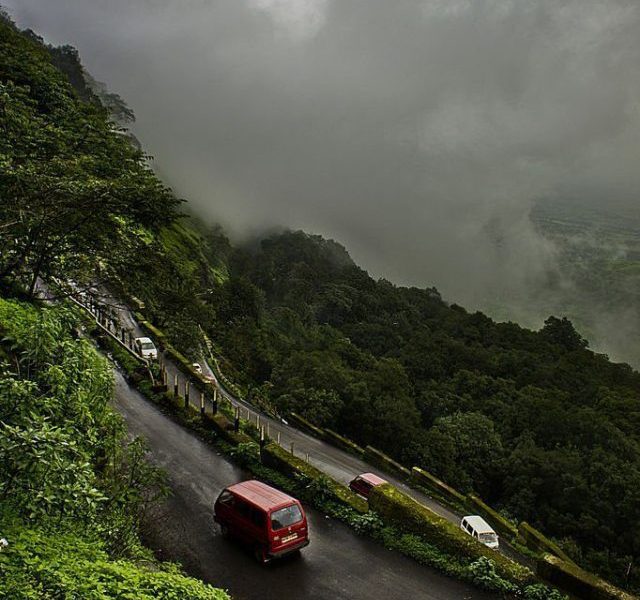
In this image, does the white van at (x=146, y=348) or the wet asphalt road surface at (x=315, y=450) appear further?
the white van at (x=146, y=348)

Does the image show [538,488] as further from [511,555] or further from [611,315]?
[611,315]

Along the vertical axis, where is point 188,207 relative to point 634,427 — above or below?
above

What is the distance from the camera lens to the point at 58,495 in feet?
18.6

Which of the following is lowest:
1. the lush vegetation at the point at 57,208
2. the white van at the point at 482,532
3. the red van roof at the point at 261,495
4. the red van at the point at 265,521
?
the white van at the point at 482,532

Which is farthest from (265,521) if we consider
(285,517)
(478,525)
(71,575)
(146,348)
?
(146,348)

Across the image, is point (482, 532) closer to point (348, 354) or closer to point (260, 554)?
point (260, 554)

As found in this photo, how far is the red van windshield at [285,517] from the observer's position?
11.2 meters

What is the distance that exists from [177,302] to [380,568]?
31.0ft

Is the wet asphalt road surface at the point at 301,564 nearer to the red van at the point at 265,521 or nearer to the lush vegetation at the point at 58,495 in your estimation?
the red van at the point at 265,521

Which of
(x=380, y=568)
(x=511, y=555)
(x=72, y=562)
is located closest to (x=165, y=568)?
(x=72, y=562)

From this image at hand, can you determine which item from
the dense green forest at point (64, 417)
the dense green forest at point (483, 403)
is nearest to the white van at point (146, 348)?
the dense green forest at point (483, 403)

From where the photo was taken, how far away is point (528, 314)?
174125 mm

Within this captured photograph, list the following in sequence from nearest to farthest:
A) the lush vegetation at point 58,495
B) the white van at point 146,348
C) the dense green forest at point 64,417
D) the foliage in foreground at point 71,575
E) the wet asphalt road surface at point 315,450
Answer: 1. the foliage in foreground at point 71,575
2. the lush vegetation at point 58,495
3. the dense green forest at point 64,417
4. the wet asphalt road surface at point 315,450
5. the white van at point 146,348

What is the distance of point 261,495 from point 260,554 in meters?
1.11
